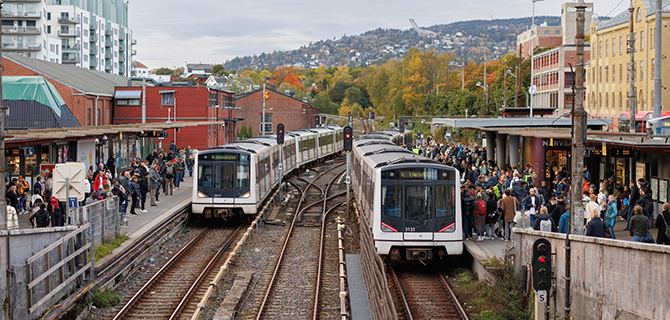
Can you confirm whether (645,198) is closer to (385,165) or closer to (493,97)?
(385,165)

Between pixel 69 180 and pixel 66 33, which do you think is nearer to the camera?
pixel 69 180

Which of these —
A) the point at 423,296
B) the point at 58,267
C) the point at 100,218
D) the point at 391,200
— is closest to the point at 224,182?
the point at 100,218

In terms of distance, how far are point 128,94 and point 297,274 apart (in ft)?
121

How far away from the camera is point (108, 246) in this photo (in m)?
17.2

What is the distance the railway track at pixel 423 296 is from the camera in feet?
46.8

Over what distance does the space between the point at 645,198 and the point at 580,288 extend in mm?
5929

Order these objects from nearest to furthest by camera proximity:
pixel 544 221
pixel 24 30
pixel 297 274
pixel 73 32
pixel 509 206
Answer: pixel 544 221, pixel 297 274, pixel 509 206, pixel 24 30, pixel 73 32

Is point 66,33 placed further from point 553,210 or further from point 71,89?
point 553,210

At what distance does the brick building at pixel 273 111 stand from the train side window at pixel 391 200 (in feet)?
210

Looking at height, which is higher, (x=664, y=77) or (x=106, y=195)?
(x=664, y=77)

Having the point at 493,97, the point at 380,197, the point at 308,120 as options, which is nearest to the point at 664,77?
the point at 493,97

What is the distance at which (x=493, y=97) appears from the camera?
6712 cm

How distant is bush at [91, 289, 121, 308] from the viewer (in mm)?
14578

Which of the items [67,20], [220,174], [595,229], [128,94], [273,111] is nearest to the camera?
[595,229]
